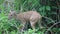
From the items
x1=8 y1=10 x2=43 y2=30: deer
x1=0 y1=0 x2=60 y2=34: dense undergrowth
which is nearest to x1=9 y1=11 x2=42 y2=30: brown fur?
x1=8 y1=10 x2=43 y2=30: deer

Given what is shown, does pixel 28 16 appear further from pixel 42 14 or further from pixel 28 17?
pixel 42 14

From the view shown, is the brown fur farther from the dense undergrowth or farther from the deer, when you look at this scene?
the dense undergrowth

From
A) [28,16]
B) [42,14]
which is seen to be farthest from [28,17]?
[42,14]

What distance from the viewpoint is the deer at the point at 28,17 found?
8351mm

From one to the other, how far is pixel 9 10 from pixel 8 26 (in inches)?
37.0

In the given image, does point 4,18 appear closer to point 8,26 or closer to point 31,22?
point 8,26

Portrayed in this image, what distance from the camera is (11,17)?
8859 millimetres

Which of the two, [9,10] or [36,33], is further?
[9,10]

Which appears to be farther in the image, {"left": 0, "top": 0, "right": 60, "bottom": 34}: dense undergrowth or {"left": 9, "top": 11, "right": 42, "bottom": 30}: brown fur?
{"left": 0, "top": 0, "right": 60, "bottom": 34}: dense undergrowth

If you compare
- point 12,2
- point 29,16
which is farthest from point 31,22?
point 12,2

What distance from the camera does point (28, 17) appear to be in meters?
8.69

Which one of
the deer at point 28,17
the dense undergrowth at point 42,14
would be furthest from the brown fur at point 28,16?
the dense undergrowth at point 42,14

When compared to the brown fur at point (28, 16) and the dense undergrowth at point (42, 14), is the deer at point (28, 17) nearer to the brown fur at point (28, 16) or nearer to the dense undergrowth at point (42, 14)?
the brown fur at point (28, 16)

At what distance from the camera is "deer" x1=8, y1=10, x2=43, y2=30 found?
27.4 ft
